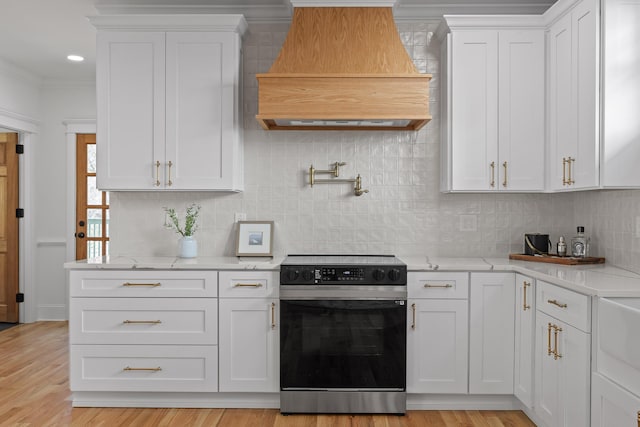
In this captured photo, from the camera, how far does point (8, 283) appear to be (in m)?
5.11

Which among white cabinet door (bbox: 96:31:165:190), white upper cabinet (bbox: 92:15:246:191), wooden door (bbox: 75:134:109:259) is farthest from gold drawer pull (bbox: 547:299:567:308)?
wooden door (bbox: 75:134:109:259)

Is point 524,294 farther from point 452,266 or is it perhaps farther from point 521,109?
point 521,109

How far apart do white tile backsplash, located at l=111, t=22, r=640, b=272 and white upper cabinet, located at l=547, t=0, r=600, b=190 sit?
1.55 feet

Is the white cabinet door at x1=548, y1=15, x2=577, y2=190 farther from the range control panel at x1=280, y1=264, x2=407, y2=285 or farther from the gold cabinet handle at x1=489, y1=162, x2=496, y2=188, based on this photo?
the range control panel at x1=280, y1=264, x2=407, y2=285

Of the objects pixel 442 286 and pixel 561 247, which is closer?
pixel 442 286

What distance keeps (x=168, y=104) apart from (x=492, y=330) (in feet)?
8.14

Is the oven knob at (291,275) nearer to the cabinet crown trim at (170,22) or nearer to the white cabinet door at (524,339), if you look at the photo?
the white cabinet door at (524,339)

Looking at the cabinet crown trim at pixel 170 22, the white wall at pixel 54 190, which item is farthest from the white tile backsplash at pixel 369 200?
the white wall at pixel 54 190

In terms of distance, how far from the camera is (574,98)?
2777 mm

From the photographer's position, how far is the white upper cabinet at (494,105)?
3.14 meters

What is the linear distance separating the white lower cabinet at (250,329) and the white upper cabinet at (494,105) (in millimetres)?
1445

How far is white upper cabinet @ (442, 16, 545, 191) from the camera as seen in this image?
314 centimetres

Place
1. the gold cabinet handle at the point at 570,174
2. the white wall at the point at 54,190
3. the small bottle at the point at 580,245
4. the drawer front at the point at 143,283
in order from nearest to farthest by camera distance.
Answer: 1. the gold cabinet handle at the point at 570,174
2. the drawer front at the point at 143,283
3. the small bottle at the point at 580,245
4. the white wall at the point at 54,190

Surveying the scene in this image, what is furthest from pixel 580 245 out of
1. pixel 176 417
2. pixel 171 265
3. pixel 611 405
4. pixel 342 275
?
pixel 176 417
